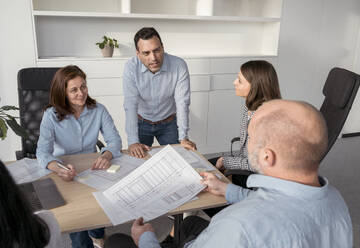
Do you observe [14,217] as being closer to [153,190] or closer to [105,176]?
[153,190]

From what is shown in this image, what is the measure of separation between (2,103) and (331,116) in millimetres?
2737

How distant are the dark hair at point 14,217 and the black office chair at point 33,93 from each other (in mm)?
1446

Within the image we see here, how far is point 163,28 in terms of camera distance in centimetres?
384

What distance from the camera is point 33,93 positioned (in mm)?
2195

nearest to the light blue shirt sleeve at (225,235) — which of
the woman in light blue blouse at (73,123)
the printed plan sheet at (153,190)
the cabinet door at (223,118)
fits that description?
the printed plan sheet at (153,190)

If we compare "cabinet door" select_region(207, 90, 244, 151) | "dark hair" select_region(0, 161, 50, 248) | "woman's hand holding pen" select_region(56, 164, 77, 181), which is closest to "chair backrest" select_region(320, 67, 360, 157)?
"woman's hand holding pen" select_region(56, 164, 77, 181)

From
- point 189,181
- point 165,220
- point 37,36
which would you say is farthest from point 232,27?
point 189,181

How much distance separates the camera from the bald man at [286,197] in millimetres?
793

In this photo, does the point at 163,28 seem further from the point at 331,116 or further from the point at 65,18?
the point at 331,116

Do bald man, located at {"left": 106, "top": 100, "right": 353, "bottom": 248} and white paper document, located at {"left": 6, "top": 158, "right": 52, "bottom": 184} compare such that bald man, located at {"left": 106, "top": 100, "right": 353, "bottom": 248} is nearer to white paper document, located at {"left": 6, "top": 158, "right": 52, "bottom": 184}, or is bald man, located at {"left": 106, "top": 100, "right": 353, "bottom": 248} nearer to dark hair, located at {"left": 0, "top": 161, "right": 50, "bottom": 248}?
dark hair, located at {"left": 0, "top": 161, "right": 50, "bottom": 248}

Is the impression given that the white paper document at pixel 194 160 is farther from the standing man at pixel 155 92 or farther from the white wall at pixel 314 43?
the white wall at pixel 314 43

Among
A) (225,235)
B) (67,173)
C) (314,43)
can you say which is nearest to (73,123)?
(67,173)

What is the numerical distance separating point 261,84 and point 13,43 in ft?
7.44

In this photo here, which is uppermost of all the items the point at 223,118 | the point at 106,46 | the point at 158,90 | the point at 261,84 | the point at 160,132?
the point at 106,46
